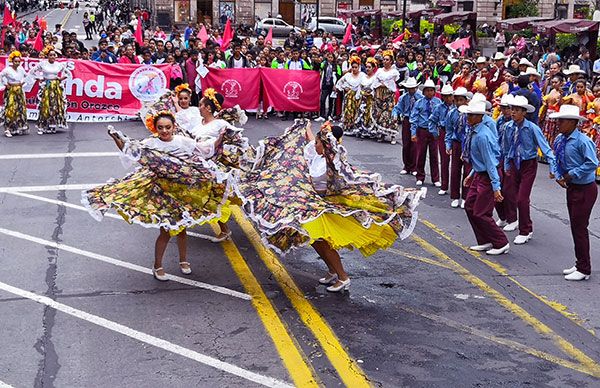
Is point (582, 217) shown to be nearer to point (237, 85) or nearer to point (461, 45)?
point (237, 85)

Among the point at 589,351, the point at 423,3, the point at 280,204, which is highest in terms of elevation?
the point at 423,3

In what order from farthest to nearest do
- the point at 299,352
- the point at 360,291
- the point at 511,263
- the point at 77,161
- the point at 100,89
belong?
the point at 100,89 < the point at 77,161 < the point at 511,263 < the point at 360,291 < the point at 299,352

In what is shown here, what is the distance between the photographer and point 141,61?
848 inches

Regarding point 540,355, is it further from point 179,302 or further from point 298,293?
point 179,302

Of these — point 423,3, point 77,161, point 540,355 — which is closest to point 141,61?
point 77,161

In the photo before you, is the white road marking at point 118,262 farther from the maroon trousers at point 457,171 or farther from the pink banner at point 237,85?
the pink banner at point 237,85

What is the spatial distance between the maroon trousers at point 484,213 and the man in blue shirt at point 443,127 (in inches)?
118

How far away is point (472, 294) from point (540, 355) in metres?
1.50

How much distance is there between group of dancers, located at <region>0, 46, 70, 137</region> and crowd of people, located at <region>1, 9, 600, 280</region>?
25 millimetres

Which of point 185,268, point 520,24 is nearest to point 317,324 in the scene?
point 185,268

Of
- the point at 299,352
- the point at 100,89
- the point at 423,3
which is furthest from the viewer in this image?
the point at 423,3

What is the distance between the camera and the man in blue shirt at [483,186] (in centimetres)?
959

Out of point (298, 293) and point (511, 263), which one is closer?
point (298, 293)

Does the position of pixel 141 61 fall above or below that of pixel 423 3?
below
